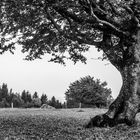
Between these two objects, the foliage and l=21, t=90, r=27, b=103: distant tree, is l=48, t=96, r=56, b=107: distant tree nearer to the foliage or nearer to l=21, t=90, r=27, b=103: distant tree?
the foliage

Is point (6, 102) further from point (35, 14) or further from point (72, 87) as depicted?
point (35, 14)

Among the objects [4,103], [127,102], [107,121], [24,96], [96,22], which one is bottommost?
[107,121]

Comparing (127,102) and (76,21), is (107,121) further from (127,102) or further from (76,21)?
(76,21)

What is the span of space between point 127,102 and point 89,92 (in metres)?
70.7

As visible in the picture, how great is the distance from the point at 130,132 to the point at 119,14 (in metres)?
8.43

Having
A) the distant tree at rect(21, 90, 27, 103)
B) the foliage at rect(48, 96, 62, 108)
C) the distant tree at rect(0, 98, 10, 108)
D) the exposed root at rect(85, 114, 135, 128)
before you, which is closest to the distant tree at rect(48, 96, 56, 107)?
the foliage at rect(48, 96, 62, 108)

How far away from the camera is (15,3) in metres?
19.5

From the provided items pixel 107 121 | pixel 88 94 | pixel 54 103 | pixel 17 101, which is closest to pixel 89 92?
pixel 88 94

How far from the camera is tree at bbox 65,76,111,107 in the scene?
3583 inches

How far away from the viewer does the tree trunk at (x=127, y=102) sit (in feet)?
67.8

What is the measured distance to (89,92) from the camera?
9131 centimetres

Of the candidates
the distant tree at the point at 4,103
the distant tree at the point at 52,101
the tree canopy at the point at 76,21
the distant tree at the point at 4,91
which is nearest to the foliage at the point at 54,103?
the distant tree at the point at 52,101

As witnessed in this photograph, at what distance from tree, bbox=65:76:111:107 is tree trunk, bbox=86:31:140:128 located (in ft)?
227

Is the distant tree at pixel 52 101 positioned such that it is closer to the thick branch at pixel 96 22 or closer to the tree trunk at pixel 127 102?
the thick branch at pixel 96 22
